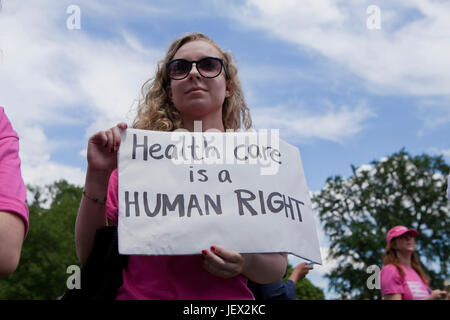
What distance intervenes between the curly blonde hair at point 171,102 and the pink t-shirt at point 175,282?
30.1 inches

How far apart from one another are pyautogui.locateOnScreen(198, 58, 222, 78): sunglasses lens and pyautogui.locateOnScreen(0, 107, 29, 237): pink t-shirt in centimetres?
107

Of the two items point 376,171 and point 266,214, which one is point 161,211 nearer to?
point 266,214

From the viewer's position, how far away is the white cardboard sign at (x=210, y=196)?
6.82 ft

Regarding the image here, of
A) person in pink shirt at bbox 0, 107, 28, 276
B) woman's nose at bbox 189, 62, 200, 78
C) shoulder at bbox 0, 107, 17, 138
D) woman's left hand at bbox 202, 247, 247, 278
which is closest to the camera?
person in pink shirt at bbox 0, 107, 28, 276

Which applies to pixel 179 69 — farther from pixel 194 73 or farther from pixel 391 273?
pixel 391 273

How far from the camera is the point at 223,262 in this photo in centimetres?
Answer: 199

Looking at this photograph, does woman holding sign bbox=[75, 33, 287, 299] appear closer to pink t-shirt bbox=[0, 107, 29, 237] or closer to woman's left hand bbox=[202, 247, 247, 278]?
woman's left hand bbox=[202, 247, 247, 278]

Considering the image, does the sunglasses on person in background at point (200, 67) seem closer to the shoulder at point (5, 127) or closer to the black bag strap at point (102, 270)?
the black bag strap at point (102, 270)

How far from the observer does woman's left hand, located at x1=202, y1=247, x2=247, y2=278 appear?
6.51ft

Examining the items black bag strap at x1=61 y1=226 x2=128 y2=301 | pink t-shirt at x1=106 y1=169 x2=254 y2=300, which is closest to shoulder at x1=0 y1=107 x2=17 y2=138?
black bag strap at x1=61 y1=226 x2=128 y2=301

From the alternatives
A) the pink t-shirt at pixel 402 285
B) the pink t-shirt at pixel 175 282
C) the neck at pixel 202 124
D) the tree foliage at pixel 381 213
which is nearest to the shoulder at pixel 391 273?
the pink t-shirt at pixel 402 285

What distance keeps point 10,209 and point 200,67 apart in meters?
1.27
